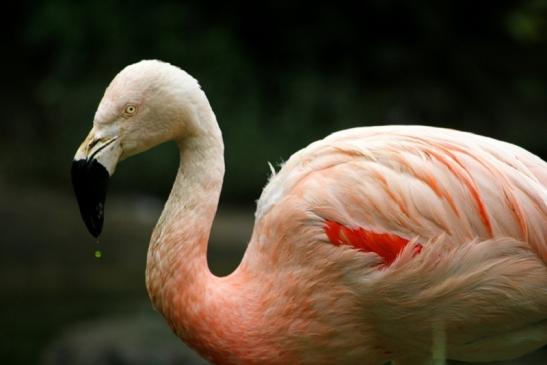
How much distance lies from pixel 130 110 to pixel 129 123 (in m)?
0.05

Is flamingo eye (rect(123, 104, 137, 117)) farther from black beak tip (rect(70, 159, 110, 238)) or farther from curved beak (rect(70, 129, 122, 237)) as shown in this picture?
black beak tip (rect(70, 159, 110, 238))

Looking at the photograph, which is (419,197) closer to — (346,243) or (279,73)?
(346,243)

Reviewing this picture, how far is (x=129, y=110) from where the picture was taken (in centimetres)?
364

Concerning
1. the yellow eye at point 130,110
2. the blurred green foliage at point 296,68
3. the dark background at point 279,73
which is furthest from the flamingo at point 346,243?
the blurred green foliage at point 296,68

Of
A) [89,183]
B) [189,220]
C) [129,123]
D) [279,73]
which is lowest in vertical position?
[189,220]

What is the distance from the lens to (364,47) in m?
10.3

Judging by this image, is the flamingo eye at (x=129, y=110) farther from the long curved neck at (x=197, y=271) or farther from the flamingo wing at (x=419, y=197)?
the flamingo wing at (x=419, y=197)

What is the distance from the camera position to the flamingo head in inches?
141

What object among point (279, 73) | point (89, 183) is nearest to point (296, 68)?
point (279, 73)

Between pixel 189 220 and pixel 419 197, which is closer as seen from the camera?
pixel 419 197

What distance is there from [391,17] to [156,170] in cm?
278

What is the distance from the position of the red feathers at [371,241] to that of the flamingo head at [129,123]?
65 cm

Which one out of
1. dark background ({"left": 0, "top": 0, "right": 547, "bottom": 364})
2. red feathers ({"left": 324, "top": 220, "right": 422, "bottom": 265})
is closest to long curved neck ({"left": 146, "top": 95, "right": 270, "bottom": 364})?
red feathers ({"left": 324, "top": 220, "right": 422, "bottom": 265})

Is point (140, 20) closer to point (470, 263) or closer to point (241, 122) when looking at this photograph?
point (241, 122)
